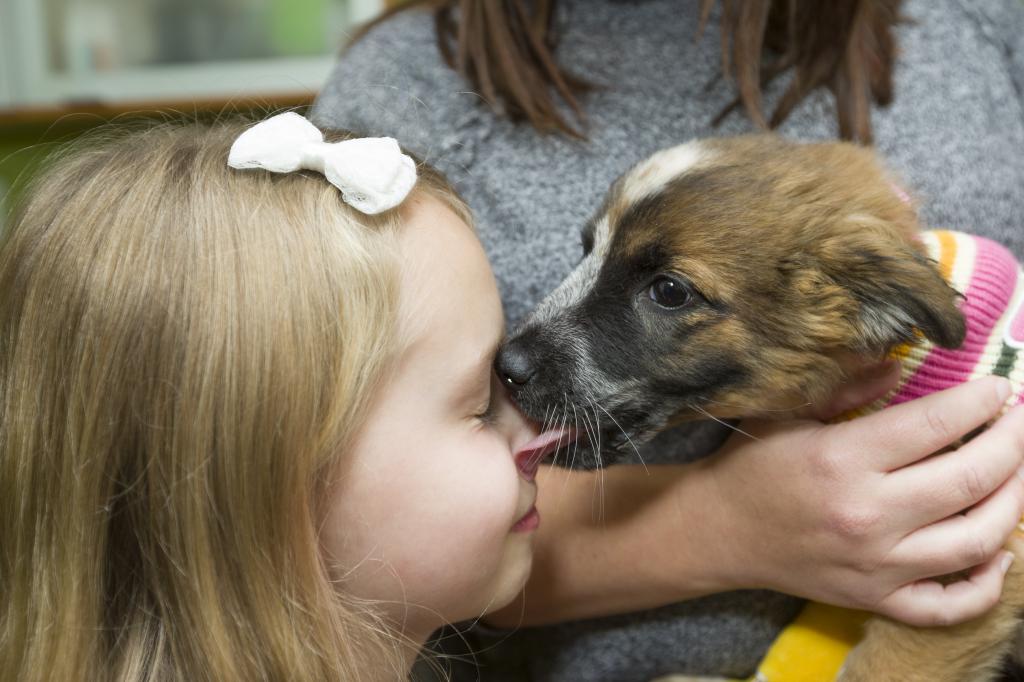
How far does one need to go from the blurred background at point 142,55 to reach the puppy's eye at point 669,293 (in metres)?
2.71

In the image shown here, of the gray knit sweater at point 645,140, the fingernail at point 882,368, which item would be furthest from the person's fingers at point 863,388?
the gray knit sweater at point 645,140

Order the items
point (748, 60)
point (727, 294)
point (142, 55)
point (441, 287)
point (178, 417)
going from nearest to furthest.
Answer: point (178, 417)
point (441, 287)
point (727, 294)
point (748, 60)
point (142, 55)

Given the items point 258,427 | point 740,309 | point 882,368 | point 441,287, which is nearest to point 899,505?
point 882,368

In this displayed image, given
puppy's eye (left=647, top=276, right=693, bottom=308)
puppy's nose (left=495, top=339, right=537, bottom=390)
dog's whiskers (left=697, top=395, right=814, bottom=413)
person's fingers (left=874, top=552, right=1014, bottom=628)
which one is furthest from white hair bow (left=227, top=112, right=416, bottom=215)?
person's fingers (left=874, top=552, right=1014, bottom=628)

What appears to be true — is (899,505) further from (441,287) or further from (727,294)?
(441,287)

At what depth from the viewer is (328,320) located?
3.70 ft

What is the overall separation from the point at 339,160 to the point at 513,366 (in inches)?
14.6

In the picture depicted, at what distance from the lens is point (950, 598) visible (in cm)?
133

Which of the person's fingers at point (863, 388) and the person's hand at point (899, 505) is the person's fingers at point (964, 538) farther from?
the person's fingers at point (863, 388)

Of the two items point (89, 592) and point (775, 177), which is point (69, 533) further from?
point (775, 177)

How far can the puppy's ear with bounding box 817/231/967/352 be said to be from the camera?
120 centimetres

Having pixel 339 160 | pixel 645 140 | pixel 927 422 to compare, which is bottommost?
pixel 927 422

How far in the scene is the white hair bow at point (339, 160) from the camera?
1166 millimetres

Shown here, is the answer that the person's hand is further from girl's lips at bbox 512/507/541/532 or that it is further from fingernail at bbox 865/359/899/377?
girl's lips at bbox 512/507/541/532
